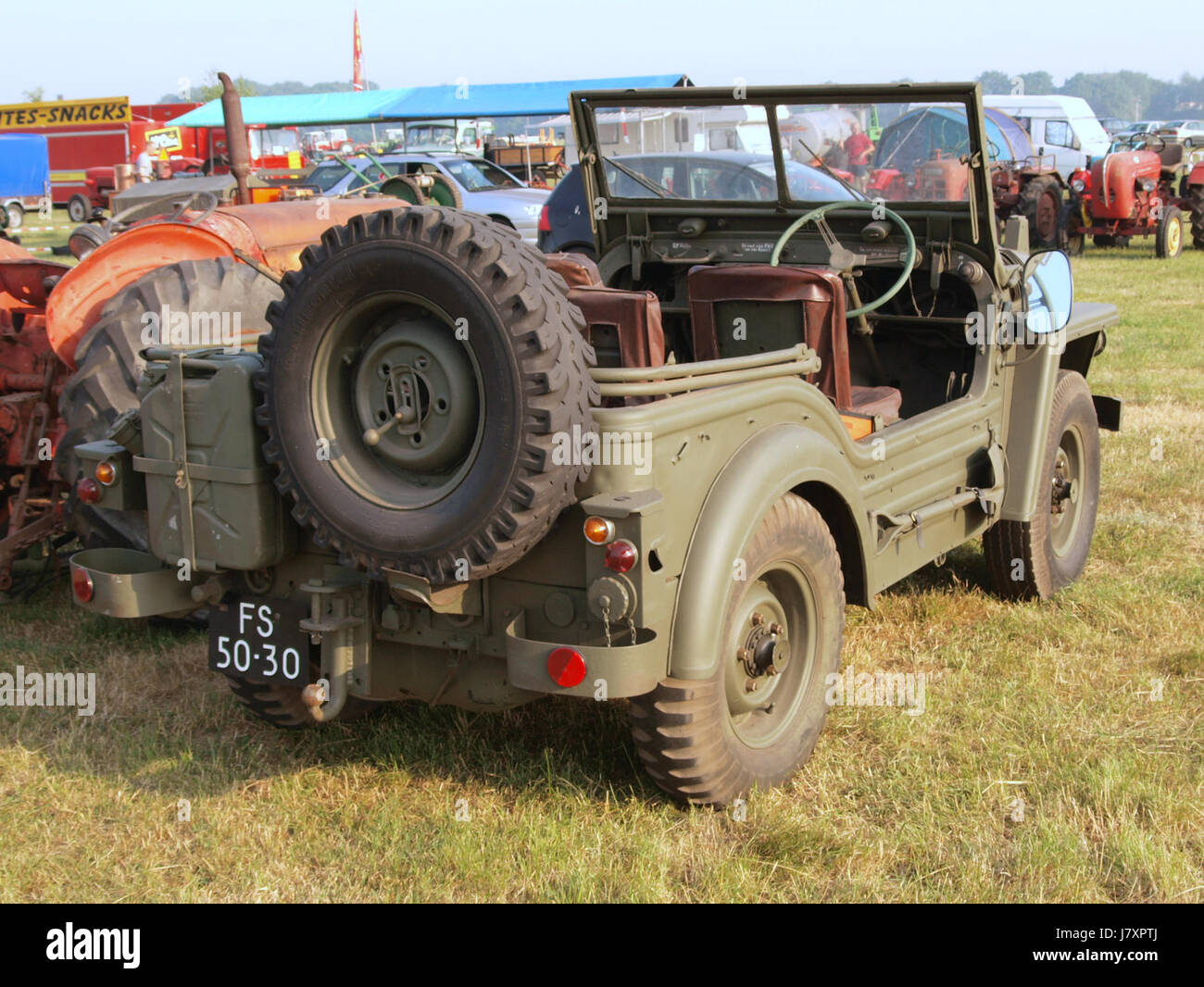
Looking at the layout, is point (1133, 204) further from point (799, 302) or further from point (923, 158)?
point (799, 302)

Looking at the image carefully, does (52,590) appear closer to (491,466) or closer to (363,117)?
(491,466)

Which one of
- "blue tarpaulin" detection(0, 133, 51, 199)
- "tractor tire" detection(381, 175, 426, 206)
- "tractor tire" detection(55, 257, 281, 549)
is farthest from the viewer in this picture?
"blue tarpaulin" detection(0, 133, 51, 199)

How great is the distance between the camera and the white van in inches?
901

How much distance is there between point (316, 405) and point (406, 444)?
239 mm

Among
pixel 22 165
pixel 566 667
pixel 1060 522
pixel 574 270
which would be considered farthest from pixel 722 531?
pixel 22 165

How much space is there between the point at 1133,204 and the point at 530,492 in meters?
16.6

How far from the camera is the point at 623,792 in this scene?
3.45 m

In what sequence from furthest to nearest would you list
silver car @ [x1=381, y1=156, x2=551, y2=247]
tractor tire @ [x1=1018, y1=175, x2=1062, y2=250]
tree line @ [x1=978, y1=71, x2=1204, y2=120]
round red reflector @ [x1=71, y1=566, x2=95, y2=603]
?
1. tree line @ [x1=978, y1=71, x2=1204, y2=120]
2. tractor tire @ [x1=1018, y1=175, x2=1062, y2=250]
3. silver car @ [x1=381, y1=156, x2=551, y2=247]
4. round red reflector @ [x1=71, y1=566, x2=95, y2=603]

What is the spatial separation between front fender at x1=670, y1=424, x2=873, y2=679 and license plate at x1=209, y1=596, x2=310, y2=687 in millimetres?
1013

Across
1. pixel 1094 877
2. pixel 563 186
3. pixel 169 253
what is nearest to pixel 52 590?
pixel 169 253

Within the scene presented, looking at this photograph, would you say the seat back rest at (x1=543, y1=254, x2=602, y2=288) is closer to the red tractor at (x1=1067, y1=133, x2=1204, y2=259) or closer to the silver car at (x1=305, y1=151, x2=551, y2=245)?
the silver car at (x1=305, y1=151, x2=551, y2=245)

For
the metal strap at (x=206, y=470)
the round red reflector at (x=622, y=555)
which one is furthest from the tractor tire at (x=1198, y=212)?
the metal strap at (x=206, y=470)

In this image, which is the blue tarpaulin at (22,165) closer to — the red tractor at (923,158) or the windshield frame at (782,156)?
the windshield frame at (782,156)

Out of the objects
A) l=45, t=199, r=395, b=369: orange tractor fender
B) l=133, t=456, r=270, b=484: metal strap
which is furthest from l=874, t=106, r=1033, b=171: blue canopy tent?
l=133, t=456, r=270, b=484: metal strap
